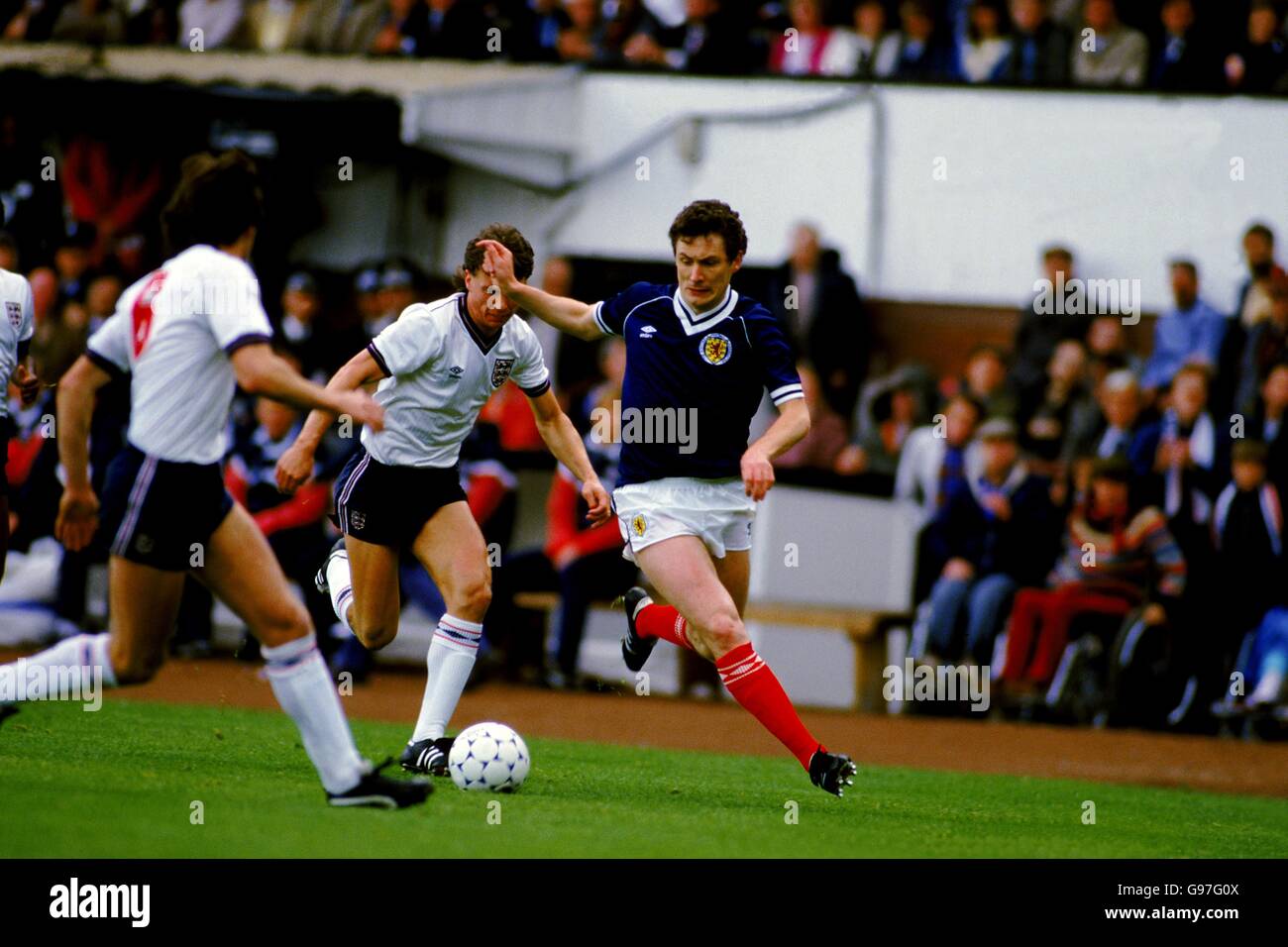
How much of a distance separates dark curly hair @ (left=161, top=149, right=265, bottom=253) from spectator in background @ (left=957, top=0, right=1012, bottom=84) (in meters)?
11.0

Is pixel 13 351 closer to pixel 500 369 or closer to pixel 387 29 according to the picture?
pixel 500 369

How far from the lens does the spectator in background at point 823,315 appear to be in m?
15.6

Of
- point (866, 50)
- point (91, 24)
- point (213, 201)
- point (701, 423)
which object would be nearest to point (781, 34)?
point (866, 50)

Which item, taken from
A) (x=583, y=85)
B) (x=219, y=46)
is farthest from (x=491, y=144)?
(x=219, y=46)

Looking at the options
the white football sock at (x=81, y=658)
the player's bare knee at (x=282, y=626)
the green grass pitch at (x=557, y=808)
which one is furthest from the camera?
the white football sock at (x=81, y=658)

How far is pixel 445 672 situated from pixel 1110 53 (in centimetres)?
1005

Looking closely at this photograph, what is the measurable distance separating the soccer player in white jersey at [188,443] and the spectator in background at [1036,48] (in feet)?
35.9

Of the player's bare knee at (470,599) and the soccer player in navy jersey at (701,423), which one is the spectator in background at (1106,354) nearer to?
the soccer player in navy jersey at (701,423)

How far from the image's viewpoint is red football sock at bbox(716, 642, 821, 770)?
8117 millimetres

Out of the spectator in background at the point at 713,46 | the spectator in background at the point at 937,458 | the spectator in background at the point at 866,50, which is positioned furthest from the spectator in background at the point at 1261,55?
the spectator in background at the point at 937,458

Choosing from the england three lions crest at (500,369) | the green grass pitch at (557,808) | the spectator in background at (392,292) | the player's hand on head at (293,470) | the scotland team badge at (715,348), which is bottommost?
the green grass pitch at (557,808)

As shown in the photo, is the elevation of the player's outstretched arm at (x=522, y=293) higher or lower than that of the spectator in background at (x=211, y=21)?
lower

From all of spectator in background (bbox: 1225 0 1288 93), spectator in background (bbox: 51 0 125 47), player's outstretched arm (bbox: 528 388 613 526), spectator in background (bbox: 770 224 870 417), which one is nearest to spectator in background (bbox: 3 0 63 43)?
spectator in background (bbox: 51 0 125 47)

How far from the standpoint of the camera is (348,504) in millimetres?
Answer: 8609
